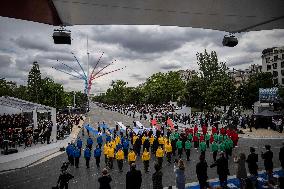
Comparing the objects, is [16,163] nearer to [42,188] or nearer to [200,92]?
[42,188]

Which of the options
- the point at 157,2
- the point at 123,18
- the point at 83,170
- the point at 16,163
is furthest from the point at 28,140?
the point at 157,2

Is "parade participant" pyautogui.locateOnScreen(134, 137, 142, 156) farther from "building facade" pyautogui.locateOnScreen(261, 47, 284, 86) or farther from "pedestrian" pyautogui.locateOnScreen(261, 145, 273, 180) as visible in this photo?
"building facade" pyautogui.locateOnScreen(261, 47, 284, 86)

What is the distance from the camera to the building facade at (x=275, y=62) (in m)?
81.1

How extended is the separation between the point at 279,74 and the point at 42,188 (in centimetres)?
8317

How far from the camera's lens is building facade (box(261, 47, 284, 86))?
81.1m

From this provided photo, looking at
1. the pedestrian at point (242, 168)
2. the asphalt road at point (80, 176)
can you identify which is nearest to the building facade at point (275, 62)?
the asphalt road at point (80, 176)

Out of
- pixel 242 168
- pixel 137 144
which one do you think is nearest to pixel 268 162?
pixel 242 168

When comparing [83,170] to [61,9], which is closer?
[61,9]

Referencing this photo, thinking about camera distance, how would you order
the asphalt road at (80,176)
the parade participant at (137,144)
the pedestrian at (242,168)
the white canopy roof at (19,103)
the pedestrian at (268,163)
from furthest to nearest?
the white canopy roof at (19,103) < the parade participant at (137,144) < the asphalt road at (80,176) < the pedestrian at (268,163) < the pedestrian at (242,168)

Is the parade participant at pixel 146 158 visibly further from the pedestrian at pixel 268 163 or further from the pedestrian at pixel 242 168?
the pedestrian at pixel 268 163

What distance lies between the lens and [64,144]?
84.7 feet

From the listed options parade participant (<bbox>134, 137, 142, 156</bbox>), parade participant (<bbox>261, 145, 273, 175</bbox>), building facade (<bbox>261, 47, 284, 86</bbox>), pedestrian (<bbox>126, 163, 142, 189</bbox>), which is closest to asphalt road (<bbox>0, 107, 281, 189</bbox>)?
parade participant (<bbox>134, 137, 142, 156</bbox>)

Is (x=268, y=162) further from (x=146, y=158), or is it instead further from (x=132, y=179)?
(x=146, y=158)

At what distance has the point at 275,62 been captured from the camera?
82.9 m
